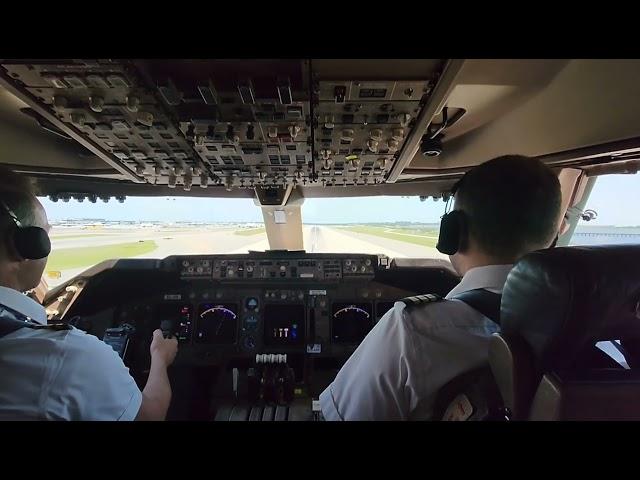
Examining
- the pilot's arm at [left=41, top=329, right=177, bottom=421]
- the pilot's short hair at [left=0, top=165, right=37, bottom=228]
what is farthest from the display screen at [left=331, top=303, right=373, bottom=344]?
the pilot's short hair at [left=0, top=165, right=37, bottom=228]

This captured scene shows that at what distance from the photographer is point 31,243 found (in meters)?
1.11

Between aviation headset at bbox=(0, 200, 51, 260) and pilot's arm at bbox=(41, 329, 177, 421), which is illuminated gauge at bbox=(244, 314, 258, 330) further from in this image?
aviation headset at bbox=(0, 200, 51, 260)

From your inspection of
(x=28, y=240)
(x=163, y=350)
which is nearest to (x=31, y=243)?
(x=28, y=240)

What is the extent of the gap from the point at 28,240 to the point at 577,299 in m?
1.43

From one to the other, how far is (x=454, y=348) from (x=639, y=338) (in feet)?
1.17

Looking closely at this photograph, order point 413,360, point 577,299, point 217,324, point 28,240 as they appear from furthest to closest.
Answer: point 217,324 → point 28,240 → point 413,360 → point 577,299

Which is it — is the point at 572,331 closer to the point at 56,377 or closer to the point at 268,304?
the point at 56,377

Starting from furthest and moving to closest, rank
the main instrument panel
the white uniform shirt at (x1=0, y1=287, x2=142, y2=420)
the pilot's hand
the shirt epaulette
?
1. the main instrument panel
2. the pilot's hand
3. the shirt epaulette
4. the white uniform shirt at (x1=0, y1=287, x2=142, y2=420)

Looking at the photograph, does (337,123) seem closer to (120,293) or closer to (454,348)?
(454,348)

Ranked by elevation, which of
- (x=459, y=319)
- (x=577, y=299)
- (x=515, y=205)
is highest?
(x=515, y=205)

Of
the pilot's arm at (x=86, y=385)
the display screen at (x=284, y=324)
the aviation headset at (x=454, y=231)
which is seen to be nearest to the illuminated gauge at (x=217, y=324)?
the display screen at (x=284, y=324)

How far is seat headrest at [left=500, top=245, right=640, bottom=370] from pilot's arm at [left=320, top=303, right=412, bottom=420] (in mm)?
314

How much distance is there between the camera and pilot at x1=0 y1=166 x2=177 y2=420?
865 millimetres
